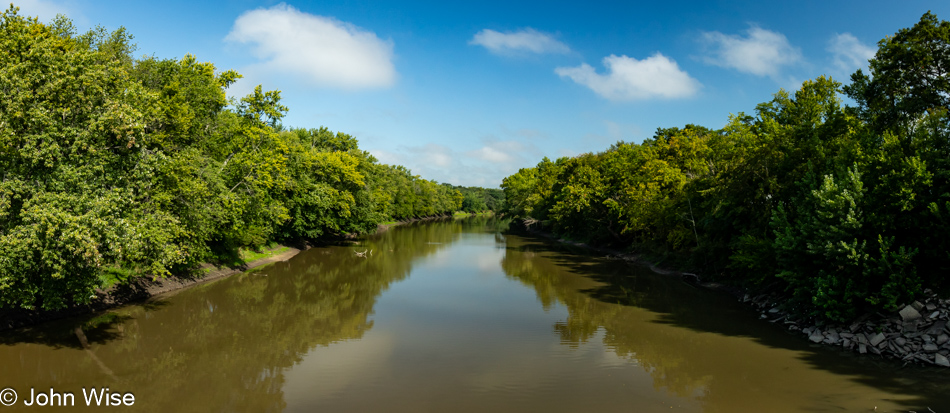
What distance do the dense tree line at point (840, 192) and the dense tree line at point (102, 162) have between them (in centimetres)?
2329

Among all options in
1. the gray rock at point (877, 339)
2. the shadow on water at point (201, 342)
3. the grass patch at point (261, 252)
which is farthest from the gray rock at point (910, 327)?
the grass patch at point (261, 252)

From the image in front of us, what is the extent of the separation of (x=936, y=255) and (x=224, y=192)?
29601mm

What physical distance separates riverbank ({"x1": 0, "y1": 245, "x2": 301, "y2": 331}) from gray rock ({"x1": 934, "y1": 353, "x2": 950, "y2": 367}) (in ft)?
92.6

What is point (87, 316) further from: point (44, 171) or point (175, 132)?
point (175, 132)

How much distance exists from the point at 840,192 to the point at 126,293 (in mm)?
30162

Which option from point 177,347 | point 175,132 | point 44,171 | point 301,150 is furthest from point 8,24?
point 301,150

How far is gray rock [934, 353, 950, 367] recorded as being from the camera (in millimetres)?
14461

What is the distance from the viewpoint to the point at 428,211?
120688 millimetres

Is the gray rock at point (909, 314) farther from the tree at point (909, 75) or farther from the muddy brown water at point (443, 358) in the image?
the tree at point (909, 75)

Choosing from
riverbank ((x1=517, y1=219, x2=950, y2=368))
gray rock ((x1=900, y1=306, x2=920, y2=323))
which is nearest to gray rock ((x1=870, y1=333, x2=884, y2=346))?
riverbank ((x1=517, y1=219, x2=950, y2=368))

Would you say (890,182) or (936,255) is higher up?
(890,182)

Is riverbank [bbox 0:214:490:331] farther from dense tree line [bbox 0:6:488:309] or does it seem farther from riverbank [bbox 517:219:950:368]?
riverbank [bbox 517:219:950:368]

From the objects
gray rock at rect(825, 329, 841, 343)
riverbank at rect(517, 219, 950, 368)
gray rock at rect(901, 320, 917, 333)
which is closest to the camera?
riverbank at rect(517, 219, 950, 368)

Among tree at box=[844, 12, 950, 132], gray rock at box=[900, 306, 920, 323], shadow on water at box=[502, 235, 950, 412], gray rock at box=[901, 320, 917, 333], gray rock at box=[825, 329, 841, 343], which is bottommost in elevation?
shadow on water at box=[502, 235, 950, 412]
